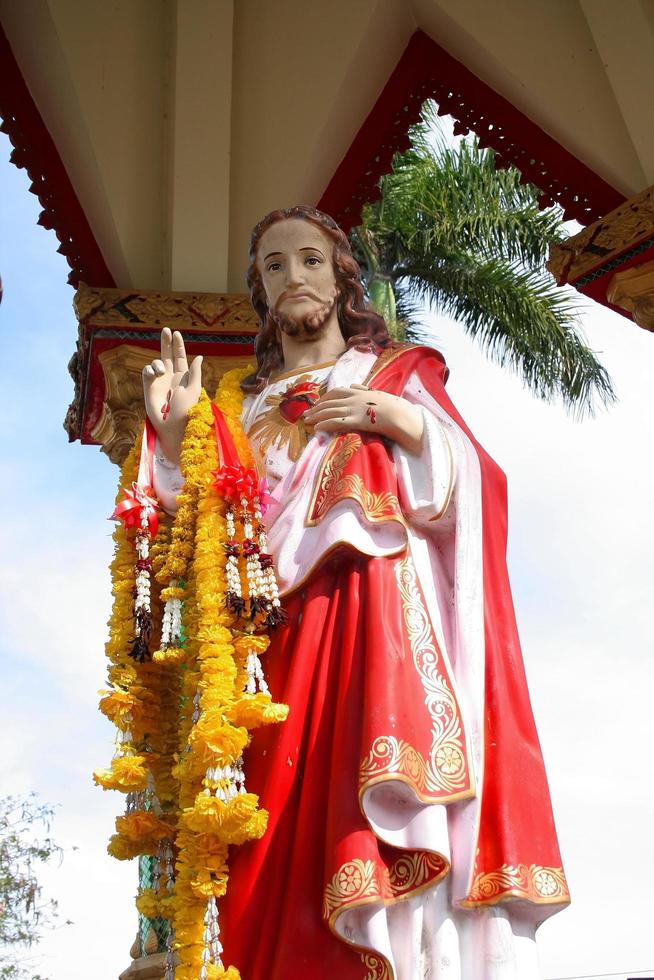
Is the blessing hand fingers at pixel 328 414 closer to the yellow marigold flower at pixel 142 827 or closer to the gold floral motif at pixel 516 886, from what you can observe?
the yellow marigold flower at pixel 142 827

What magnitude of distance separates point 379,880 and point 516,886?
296mm

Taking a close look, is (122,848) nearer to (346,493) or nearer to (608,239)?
(346,493)

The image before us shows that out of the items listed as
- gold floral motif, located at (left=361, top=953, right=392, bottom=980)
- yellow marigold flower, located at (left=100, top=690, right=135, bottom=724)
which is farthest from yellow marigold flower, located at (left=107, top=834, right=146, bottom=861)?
gold floral motif, located at (left=361, top=953, right=392, bottom=980)

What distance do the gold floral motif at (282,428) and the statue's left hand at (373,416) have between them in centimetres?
13

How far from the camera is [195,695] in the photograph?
329cm

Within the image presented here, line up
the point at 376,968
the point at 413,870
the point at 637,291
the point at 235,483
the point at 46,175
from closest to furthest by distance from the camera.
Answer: the point at 376,968 < the point at 413,870 < the point at 235,483 < the point at 637,291 < the point at 46,175

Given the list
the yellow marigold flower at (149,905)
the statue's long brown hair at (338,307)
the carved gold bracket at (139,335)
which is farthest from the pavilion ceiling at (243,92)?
the yellow marigold flower at (149,905)

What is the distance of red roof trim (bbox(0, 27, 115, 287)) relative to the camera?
5.27m

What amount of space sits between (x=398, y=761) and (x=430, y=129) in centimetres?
1087

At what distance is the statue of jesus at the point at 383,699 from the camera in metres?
2.90

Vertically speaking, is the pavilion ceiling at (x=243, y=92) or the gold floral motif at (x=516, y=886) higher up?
the pavilion ceiling at (x=243, y=92)

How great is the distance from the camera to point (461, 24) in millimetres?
5359

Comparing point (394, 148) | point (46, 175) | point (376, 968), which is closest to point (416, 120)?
point (394, 148)

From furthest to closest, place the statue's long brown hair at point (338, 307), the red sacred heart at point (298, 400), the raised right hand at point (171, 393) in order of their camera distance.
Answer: the statue's long brown hair at point (338, 307)
the red sacred heart at point (298, 400)
the raised right hand at point (171, 393)
